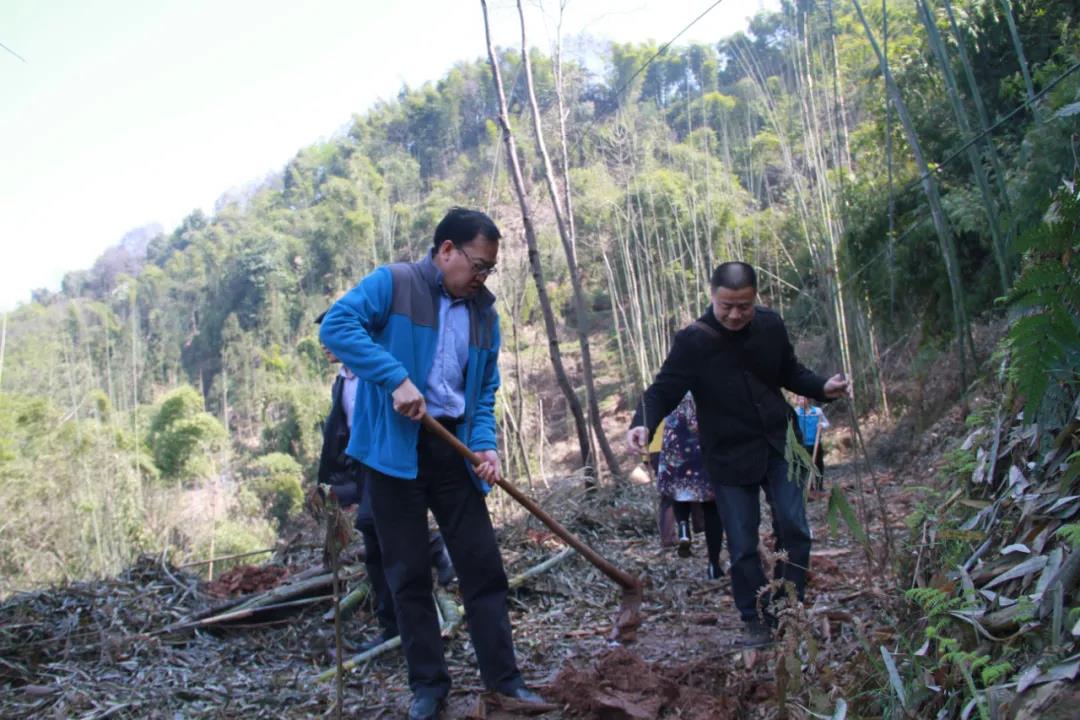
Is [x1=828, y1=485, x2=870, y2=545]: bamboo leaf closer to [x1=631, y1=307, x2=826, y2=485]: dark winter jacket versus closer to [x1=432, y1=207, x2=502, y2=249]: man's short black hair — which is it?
[x1=631, y1=307, x2=826, y2=485]: dark winter jacket

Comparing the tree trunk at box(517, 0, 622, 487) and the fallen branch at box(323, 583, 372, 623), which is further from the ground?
the tree trunk at box(517, 0, 622, 487)

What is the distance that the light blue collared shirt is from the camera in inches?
113

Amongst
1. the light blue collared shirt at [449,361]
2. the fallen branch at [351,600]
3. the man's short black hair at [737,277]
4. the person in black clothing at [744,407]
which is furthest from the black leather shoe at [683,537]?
the light blue collared shirt at [449,361]

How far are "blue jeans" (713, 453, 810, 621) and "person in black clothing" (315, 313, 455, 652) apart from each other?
3.86 ft

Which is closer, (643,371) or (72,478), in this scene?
(643,371)

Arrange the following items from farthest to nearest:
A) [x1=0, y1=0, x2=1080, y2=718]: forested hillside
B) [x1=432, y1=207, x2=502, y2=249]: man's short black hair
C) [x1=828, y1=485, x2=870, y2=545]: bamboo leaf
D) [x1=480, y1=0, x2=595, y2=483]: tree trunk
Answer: [x1=480, y1=0, x2=595, y2=483]: tree trunk < [x1=432, y1=207, x2=502, y2=249]: man's short black hair < [x1=828, y1=485, x2=870, y2=545]: bamboo leaf < [x1=0, y1=0, x2=1080, y2=718]: forested hillside

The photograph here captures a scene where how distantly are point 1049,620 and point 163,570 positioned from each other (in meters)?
4.28

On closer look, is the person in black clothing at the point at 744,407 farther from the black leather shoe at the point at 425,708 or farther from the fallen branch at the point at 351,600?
the fallen branch at the point at 351,600

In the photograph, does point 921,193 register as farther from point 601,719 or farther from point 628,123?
point 628,123

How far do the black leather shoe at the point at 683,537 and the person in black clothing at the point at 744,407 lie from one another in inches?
64.6

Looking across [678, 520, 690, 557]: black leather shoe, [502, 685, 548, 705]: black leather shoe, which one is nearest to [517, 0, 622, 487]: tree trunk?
[678, 520, 690, 557]: black leather shoe

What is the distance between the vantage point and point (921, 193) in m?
7.90

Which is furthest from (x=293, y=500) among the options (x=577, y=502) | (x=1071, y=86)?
(x=1071, y=86)

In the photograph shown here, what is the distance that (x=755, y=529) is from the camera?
10.6ft
